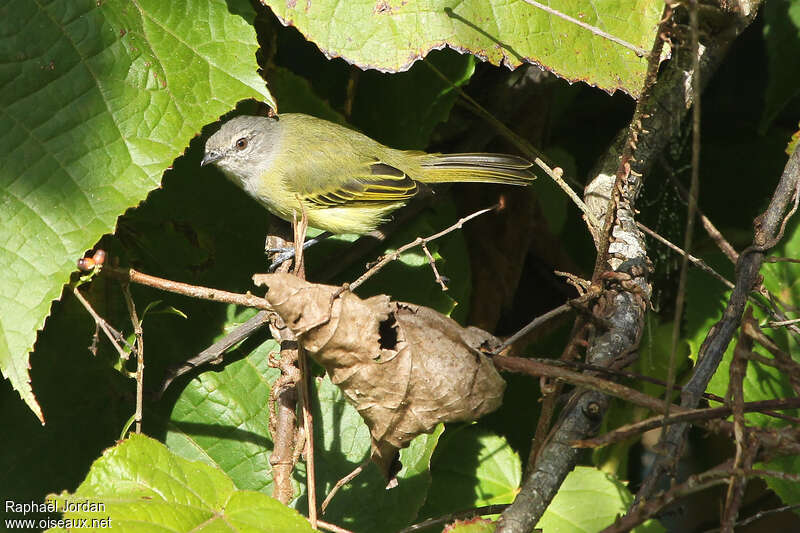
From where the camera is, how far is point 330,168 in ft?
12.4

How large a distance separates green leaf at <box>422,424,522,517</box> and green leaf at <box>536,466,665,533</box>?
208mm

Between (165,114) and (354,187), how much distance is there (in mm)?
1541

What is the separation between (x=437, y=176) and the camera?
3527mm

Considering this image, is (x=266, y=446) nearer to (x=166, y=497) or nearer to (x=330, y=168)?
(x=166, y=497)

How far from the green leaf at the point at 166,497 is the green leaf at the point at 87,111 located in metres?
0.23

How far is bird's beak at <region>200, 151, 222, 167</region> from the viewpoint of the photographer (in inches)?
116

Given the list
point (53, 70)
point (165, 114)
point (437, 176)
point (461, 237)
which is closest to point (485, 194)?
point (437, 176)

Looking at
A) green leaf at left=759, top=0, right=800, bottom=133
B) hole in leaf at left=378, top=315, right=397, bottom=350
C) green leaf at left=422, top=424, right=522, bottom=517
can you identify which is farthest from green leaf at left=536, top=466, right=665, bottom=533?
green leaf at left=759, top=0, right=800, bottom=133

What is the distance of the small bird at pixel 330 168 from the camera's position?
323 cm

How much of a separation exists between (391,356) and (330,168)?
6.54ft

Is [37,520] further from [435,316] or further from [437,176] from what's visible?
[437,176]

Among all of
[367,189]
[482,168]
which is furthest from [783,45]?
[367,189]

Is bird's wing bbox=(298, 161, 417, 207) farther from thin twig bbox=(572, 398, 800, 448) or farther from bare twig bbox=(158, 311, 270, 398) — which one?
thin twig bbox=(572, 398, 800, 448)

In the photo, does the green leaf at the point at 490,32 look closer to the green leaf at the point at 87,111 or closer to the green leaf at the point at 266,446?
the green leaf at the point at 87,111
